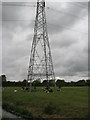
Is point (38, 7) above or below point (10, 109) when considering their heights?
above

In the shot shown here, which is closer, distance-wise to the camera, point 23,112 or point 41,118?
point 41,118

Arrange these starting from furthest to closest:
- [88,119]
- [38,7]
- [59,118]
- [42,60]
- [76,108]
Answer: [38,7] < [42,60] < [76,108] < [59,118] < [88,119]

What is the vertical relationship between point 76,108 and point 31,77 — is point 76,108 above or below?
below

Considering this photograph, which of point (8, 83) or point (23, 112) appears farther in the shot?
point (8, 83)

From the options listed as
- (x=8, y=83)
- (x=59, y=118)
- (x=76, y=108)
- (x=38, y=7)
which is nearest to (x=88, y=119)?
(x=59, y=118)

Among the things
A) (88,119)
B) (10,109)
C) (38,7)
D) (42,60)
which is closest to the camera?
(88,119)

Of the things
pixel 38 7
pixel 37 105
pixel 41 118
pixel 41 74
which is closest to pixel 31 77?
pixel 41 74

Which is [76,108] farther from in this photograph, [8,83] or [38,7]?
[8,83]

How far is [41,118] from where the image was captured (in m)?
21.6

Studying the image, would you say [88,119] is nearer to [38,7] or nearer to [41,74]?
[41,74]

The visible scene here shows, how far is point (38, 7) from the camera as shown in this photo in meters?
51.2

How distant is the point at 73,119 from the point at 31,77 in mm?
29361

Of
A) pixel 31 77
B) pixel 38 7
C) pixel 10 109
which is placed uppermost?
pixel 38 7

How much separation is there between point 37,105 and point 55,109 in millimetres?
5322
